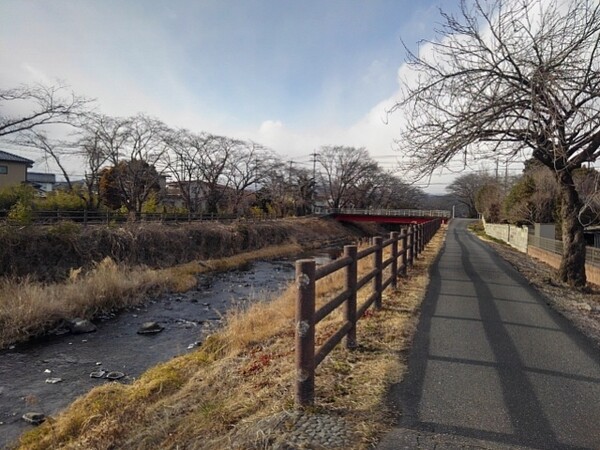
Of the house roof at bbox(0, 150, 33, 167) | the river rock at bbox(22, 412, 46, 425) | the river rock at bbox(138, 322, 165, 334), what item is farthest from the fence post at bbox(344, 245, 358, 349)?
the house roof at bbox(0, 150, 33, 167)

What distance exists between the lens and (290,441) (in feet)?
9.39

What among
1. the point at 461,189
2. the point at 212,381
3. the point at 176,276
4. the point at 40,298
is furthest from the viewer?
the point at 461,189

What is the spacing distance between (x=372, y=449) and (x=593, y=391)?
2.48m

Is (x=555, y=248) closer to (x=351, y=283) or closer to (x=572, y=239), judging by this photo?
(x=572, y=239)

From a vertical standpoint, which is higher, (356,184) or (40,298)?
(356,184)

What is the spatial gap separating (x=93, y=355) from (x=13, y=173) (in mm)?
35733

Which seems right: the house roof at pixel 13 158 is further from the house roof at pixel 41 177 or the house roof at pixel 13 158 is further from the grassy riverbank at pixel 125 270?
the house roof at pixel 41 177

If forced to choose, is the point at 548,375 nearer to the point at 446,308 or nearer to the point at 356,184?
the point at 446,308

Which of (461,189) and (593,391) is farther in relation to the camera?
(461,189)

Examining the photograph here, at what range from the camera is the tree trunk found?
10.1m

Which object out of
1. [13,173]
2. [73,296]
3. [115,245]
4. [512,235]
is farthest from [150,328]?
[13,173]

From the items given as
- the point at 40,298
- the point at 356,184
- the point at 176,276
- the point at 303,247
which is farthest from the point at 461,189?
the point at 40,298

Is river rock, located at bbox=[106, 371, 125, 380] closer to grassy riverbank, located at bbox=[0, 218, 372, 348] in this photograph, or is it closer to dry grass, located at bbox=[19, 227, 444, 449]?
dry grass, located at bbox=[19, 227, 444, 449]

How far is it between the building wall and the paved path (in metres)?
40.7
